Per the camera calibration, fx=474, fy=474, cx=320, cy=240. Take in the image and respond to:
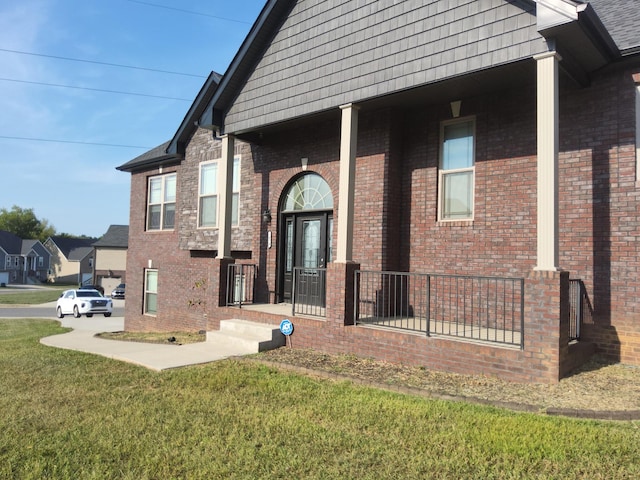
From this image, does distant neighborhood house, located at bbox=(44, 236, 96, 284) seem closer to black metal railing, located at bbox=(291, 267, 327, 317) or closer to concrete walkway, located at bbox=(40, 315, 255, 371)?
concrete walkway, located at bbox=(40, 315, 255, 371)

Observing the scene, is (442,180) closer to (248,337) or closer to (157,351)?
(248,337)

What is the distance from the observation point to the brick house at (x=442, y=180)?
6312 millimetres

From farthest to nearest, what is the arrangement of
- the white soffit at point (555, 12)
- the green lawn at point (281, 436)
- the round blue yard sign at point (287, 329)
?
the round blue yard sign at point (287, 329) → the white soffit at point (555, 12) → the green lawn at point (281, 436)

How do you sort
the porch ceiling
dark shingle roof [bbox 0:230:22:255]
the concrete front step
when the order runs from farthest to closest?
dark shingle roof [bbox 0:230:22:255]
the concrete front step
the porch ceiling

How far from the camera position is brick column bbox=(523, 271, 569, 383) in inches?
224

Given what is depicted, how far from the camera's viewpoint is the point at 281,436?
4273mm

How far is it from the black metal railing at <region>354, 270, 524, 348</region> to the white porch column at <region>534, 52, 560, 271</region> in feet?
4.48

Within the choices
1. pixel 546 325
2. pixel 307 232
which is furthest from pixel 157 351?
pixel 546 325

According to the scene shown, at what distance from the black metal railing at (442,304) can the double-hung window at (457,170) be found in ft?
4.11

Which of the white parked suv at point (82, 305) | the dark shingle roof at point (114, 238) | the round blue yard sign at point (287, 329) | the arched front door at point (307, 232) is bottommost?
the white parked suv at point (82, 305)

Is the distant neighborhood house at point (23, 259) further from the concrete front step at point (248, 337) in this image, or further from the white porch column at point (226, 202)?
the concrete front step at point (248, 337)

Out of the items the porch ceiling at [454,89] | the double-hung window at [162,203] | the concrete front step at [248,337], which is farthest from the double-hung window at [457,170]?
the double-hung window at [162,203]

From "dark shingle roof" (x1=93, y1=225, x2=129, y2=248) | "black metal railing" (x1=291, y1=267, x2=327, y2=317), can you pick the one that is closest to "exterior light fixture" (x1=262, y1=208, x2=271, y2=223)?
"black metal railing" (x1=291, y1=267, x2=327, y2=317)

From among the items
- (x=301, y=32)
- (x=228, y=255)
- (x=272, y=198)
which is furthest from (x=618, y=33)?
(x=228, y=255)
